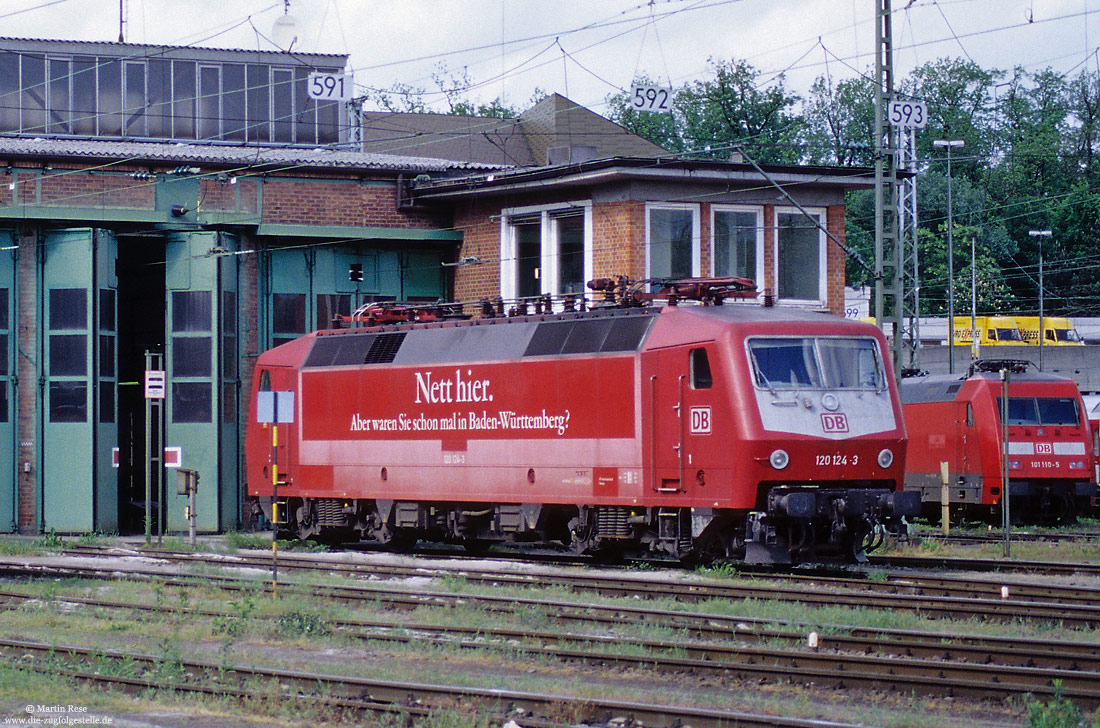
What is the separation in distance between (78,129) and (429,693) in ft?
99.7

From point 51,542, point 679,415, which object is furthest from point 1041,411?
point 51,542

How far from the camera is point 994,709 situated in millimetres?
10977

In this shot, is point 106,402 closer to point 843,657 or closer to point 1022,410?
point 1022,410

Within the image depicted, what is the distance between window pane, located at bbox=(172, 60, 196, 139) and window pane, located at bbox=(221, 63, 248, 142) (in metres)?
0.78

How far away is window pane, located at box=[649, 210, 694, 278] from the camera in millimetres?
29531

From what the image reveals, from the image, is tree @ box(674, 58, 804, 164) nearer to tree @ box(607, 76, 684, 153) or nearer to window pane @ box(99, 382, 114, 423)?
tree @ box(607, 76, 684, 153)

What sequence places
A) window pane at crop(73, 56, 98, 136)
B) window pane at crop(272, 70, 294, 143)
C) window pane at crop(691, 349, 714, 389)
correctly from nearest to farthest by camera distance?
window pane at crop(691, 349, 714, 389)
window pane at crop(73, 56, 98, 136)
window pane at crop(272, 70, 294, 143)

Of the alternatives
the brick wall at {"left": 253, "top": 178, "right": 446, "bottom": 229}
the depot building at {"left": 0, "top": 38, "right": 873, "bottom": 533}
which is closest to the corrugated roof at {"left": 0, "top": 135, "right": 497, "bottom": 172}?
the depot building at {"left": 0, "top": 38, "right": 873, "bottom": 533}

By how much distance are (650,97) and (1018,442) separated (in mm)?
10042

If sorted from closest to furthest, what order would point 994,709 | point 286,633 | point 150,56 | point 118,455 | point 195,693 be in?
1. point 994,709
2. point 195,693
3. point 286,633
4. point 118,455
5. point 150,56

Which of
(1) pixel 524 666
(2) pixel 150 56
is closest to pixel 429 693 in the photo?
(1) pixel 524 666

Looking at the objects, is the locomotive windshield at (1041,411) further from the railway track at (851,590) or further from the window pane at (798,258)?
the railway track at (851,590)

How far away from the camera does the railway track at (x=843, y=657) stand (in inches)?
452

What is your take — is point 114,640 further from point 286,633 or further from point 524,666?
point 524,666
